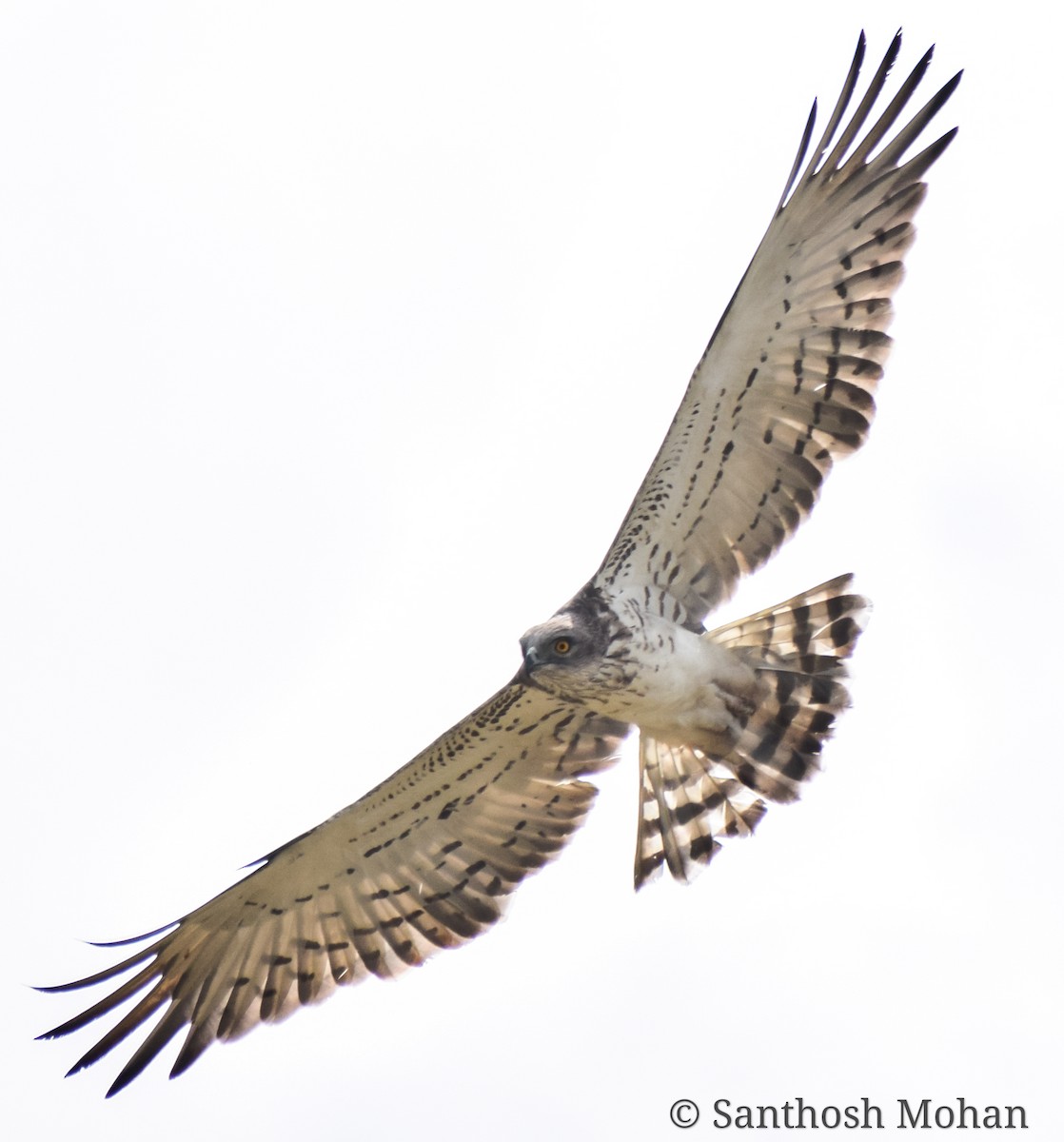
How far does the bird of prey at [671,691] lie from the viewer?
10.6 meters

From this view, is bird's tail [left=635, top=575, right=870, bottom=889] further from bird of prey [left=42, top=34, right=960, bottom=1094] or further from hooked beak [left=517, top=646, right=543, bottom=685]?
hooked beak [left=517, top=646, right=543, bottom=685]

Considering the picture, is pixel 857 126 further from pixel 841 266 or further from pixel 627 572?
pixel 627 572

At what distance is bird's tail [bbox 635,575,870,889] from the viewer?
11008 millimetres

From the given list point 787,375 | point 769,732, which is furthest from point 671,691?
point 787,375

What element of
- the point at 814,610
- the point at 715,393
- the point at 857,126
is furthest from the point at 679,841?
the point at 857,126

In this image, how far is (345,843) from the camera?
1108 centimetres

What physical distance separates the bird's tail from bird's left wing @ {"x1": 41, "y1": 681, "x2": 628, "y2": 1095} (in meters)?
0.44

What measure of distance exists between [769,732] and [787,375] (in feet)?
5.97

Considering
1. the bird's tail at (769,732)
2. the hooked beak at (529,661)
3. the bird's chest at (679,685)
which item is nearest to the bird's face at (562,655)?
the hooked beak at (529,661)

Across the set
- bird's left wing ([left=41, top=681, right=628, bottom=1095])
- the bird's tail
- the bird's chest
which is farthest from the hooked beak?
the bird's tail

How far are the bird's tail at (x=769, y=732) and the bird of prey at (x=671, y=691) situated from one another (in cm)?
1

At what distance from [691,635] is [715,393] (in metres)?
1.24

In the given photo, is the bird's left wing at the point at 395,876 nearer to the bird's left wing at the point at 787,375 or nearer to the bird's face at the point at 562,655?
the bird's face at the point at 562,655

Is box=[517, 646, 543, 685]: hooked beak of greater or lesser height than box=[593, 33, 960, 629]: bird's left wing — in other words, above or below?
below
